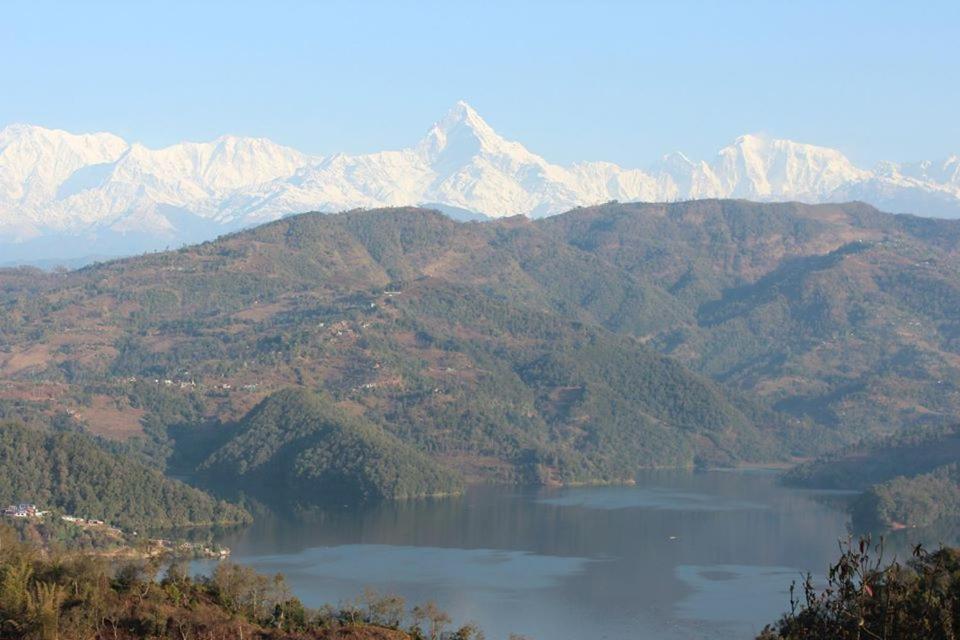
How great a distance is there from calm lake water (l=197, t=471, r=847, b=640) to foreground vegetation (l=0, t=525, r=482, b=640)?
19.5 m

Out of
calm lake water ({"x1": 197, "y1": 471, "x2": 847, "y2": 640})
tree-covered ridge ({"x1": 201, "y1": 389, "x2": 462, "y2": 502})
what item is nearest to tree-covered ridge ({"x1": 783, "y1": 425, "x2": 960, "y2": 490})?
calm lake water ({"x1": 197, "y1": 471, "x2": 847, "y2": 640})

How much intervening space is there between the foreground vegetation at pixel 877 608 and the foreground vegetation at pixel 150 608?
54.5 ft

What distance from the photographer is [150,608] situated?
198 ft

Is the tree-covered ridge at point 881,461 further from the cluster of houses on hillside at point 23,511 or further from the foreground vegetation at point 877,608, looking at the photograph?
the foreground vegetation at point 877,608

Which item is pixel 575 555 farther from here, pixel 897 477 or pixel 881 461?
pixel 881 461

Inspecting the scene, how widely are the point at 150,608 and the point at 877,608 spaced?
83.8 feet

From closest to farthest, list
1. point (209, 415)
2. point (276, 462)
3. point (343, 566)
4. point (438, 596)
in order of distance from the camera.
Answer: point (438, 596) → point (343, 566) → point (276, 462) → point (209, 415)

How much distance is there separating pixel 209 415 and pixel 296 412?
1441 centimetres

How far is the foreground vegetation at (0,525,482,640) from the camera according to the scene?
5725 centimetres

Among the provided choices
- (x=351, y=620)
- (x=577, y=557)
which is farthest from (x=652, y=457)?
(x=351, y=620)

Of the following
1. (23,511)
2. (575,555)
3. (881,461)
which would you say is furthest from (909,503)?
(23,511)

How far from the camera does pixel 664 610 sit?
9900cm

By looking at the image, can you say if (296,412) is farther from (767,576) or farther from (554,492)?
(767,576)

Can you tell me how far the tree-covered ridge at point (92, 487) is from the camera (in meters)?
118
